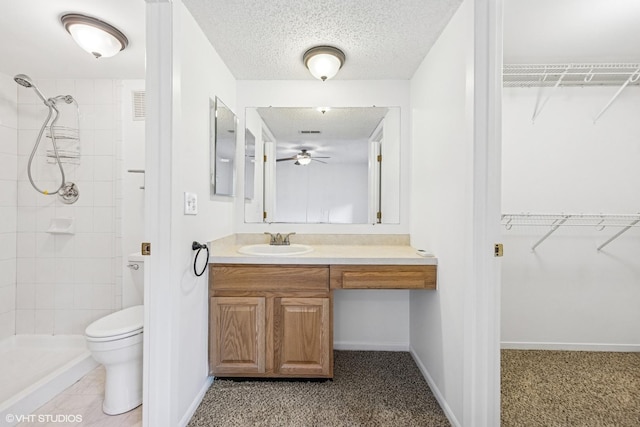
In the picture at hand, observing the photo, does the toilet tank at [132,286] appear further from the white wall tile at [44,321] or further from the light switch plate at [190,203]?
the light switch plate at [190,203]

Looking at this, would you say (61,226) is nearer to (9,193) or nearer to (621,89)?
(9,193)

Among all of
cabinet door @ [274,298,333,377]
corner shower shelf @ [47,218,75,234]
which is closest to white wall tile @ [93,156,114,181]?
corner shower shelf @ [47,218,75,234]

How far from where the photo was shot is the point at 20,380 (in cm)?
188

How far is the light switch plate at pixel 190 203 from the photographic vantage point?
4.92 feet

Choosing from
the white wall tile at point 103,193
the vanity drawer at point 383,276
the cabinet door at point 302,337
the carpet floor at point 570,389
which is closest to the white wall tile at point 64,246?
the white wall tile at point 103,193

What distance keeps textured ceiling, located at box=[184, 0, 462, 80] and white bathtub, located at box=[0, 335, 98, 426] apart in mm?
2286

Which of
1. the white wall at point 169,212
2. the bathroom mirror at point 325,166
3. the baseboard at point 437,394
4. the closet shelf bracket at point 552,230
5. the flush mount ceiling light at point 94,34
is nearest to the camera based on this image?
the white wall at point 169,212

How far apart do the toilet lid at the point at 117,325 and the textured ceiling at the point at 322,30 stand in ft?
5.74

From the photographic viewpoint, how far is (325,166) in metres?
2.40

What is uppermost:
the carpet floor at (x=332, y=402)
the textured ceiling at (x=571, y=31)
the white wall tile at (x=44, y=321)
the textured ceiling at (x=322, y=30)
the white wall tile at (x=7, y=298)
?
the textured ceiling at (x=571, y=31)

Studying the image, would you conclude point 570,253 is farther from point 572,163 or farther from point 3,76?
point 3,76

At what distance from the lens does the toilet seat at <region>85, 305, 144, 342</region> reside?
1.51 m

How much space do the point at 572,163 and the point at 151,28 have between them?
9.69ft

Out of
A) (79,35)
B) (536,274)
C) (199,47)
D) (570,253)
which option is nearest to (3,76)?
(79,35)
